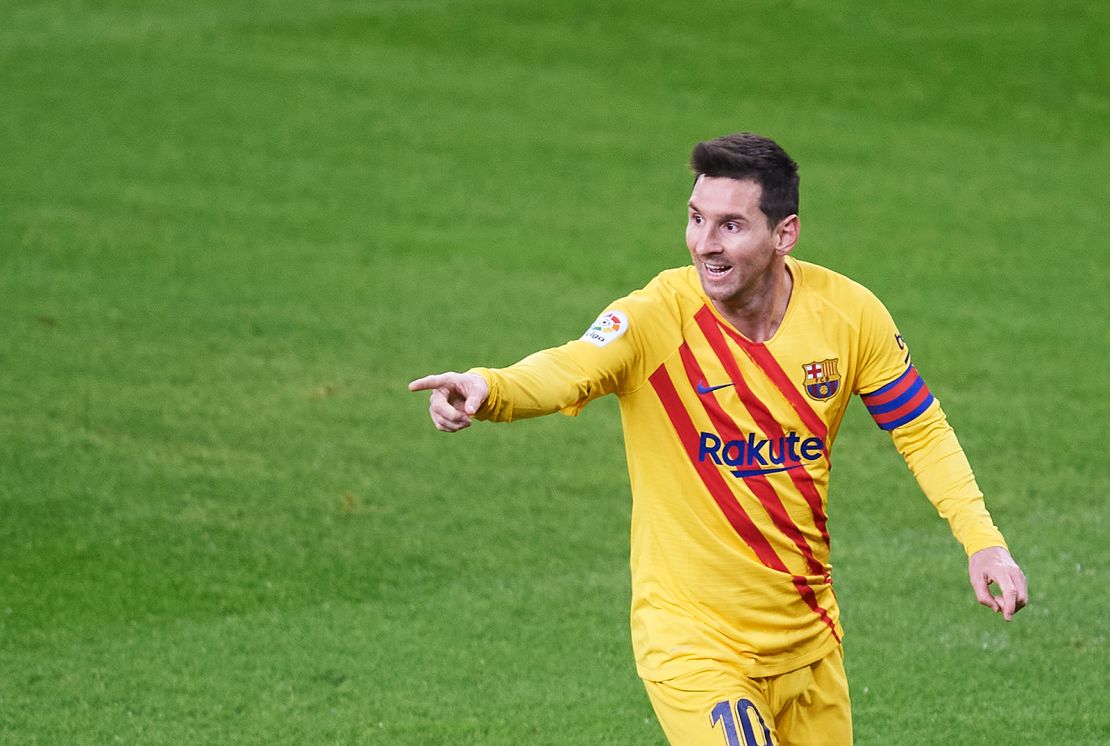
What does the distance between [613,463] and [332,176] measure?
7.09 meters

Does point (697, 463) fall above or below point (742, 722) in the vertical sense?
above

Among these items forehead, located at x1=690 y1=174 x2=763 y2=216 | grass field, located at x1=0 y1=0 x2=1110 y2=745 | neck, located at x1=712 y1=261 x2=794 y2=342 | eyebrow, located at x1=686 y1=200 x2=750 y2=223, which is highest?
forehead, located at x1=690 y1=174 x2=763 y2=216

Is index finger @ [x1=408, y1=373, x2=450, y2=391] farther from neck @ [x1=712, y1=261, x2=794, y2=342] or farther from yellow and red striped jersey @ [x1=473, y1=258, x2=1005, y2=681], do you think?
neck @ [x1=712, y1=261, x2=794, y2=342]

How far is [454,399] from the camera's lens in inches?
175

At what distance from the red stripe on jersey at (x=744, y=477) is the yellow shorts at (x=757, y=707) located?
44cm

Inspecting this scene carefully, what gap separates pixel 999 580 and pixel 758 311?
108 cm

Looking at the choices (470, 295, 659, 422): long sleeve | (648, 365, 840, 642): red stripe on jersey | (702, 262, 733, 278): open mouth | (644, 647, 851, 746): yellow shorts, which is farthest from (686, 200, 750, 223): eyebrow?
(644, 647, 851, 746): yellow shorts

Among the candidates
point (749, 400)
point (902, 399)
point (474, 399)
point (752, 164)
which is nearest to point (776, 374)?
point (749, 400)

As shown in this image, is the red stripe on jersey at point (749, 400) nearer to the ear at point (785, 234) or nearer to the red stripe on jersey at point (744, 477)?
the red stripe on jersey at point (744, 477)

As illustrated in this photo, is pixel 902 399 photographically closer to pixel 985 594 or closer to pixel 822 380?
pixel 822 380

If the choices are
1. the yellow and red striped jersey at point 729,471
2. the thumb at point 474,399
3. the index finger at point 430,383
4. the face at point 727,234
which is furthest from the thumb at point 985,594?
the index finger at point 430,383

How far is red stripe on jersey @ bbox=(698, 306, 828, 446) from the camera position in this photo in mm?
5059

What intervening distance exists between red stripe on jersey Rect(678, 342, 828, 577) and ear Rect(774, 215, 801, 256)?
417 mm

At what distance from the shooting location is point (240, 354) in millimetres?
12398
